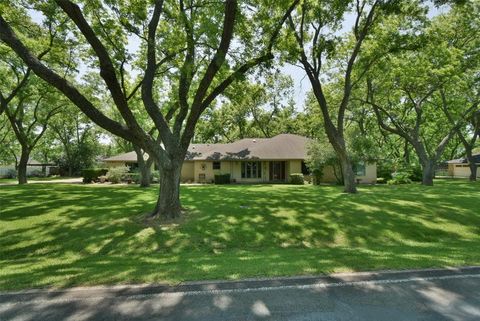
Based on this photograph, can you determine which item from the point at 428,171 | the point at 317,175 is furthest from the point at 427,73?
the point at 317,175

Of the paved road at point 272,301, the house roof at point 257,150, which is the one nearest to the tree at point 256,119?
the house roof at point 257,150

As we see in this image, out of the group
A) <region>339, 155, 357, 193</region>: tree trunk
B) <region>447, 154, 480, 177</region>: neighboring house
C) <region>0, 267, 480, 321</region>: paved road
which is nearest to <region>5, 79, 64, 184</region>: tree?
<region>339, 155, 357, 193</region>: tree trunk

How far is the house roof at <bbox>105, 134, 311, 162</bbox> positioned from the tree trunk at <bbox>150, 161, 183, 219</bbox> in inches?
751

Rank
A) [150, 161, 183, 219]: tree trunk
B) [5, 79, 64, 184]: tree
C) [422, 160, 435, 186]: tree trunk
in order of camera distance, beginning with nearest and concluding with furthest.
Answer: [150, 161, 183, 219]: tree trunk < [5, 79, 64, 184]: tree < [422, 160, 435, 186]: tree trunk

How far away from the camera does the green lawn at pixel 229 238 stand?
6.07 metres

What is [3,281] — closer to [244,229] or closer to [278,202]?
[244,229]

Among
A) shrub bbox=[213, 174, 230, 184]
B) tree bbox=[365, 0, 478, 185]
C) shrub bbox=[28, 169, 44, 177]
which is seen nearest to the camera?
tree bbox=[365, 0, 478, 185]

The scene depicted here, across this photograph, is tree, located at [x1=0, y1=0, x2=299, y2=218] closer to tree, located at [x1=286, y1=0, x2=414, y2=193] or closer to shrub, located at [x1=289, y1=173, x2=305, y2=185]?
tree, located at [x1=286, y1=0, x2=414, y2=193]

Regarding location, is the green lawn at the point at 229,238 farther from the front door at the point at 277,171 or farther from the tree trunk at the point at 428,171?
the front door at the point at 277,171

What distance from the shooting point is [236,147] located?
114 feet

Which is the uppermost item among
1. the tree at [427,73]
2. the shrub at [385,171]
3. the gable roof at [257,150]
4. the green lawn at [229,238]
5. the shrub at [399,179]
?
the tree at [427,73]

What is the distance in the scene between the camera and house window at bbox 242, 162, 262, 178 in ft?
106

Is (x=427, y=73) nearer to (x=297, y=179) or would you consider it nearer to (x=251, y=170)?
(x=297, y=179)

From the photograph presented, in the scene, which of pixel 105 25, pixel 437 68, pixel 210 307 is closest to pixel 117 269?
pixel 210 307
